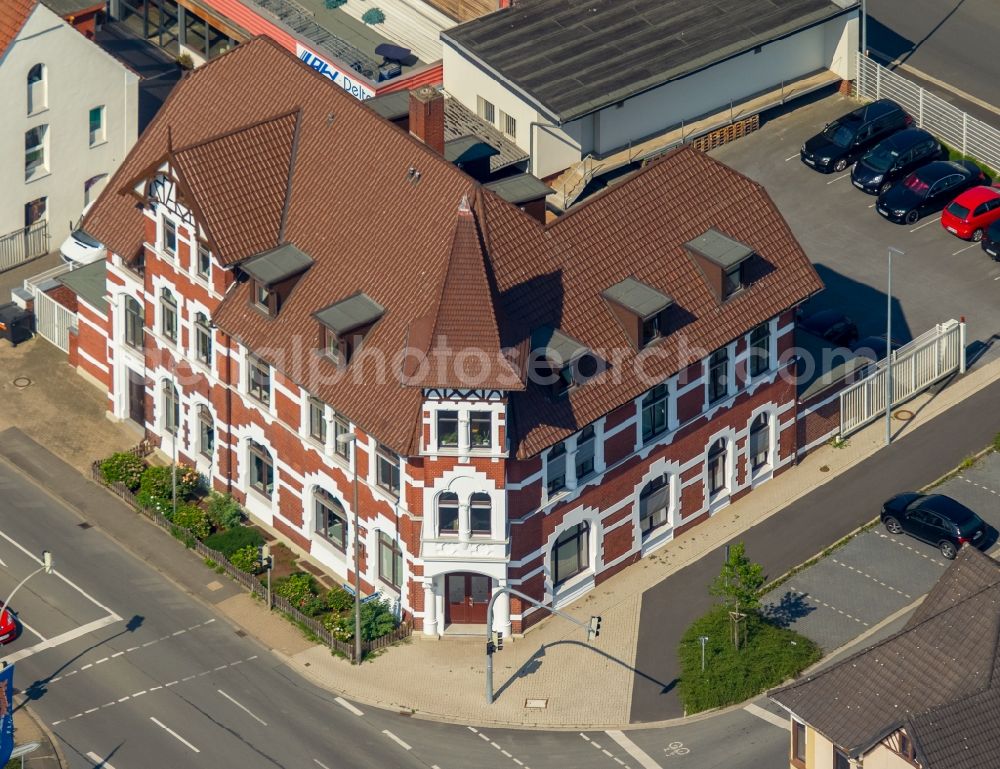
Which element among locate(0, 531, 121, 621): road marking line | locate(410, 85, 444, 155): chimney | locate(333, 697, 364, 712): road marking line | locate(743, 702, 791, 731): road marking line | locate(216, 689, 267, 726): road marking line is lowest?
locate(0, 531, 121, 621): road marking line

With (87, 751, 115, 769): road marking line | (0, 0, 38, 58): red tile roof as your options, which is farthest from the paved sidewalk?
(0, 0, 38, 58): red tile roof

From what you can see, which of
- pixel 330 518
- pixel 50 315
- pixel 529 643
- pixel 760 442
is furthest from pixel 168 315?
pixel 760 442

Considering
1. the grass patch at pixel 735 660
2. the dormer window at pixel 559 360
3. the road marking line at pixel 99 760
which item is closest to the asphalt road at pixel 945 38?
the dormer window at pixel 559 360

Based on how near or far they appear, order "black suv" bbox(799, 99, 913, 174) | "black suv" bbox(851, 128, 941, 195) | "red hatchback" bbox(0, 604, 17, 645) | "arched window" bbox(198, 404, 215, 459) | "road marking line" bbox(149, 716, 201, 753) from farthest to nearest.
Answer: "black suv" bbox(799, 99, 913, 174) < "black suv" bbox(851, 128, 941, 195) < "arched window" bbox(198, 404, 215, 459) < "red hatchback" bbox(0, 604, 17, 645) < "road marking line" bbox(149, 716, 201, 753)

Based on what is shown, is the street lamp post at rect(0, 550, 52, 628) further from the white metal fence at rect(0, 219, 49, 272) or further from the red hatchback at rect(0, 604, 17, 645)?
the white metal fence at rect(0, 219, 49, 272)

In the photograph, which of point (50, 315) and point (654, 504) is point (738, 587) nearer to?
point (654, 504)

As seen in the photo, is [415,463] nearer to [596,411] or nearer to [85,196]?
[596,411]

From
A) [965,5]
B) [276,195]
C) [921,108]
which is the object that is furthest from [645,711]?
[965,5]
